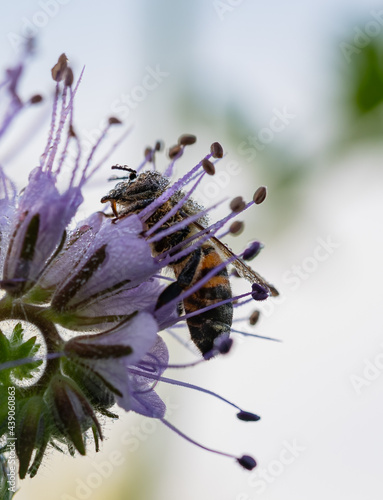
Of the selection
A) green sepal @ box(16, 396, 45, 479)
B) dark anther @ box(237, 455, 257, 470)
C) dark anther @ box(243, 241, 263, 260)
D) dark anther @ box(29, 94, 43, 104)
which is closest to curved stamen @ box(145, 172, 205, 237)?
dark anther @ box(243, 241, 263, 260)

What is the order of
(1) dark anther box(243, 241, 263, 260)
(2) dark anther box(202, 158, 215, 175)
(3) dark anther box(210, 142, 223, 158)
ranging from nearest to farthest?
(2) dark anther box(202, 158, 215, 175)
(3) dark anther box(210, 142, 223, 158)
(1) dark anther box(243, 241, 263, 260)

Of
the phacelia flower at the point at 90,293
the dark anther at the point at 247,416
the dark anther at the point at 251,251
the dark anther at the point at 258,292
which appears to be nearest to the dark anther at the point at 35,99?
the phacelia flower at the point at 90,293

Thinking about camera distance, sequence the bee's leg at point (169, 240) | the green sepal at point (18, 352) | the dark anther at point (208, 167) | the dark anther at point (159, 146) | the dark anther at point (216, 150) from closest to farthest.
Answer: the green sepal at point (18, 352) → the bee's leg at point (169, 240) → the dark anther at point (208, 167) → the dark anther at point (216, 150) → the dark anther at point (159, 146)

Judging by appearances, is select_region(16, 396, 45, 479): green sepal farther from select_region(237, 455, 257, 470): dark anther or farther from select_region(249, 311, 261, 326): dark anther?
select_region(249, 311, 261, 326): dark anther

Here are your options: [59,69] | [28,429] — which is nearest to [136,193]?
[59,69]

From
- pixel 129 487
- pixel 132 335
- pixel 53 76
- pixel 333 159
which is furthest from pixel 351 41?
pixel 132 335

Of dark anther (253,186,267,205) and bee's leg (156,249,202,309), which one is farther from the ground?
dark anther (253,186,267,205)

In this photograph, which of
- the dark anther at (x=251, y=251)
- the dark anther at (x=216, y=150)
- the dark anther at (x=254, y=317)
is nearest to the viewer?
the dark anther at (x=216, y=150)

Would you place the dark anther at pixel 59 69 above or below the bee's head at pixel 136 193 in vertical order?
above

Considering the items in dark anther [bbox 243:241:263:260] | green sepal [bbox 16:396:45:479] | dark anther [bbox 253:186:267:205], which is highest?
dark anther [bbox 253:186:267:205]

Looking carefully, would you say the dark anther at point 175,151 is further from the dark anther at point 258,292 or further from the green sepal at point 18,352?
the green sepal at point 18,352
